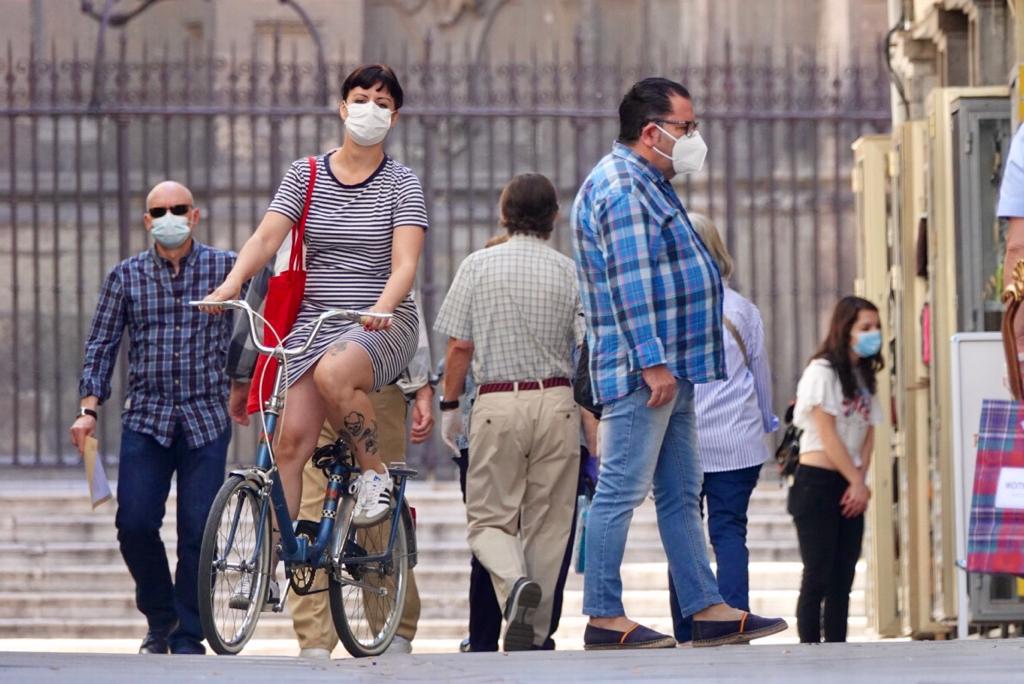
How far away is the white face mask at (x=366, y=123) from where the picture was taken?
7.17m

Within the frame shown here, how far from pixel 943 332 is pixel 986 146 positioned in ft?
2.62

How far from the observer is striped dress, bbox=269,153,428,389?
7145mm

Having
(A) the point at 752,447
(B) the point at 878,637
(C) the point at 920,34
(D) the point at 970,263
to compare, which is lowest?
(B) the point at 878,637

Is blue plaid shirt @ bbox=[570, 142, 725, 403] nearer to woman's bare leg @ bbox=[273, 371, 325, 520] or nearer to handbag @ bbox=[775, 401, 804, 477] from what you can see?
woman's bare leg @ bbox=[273, 371, 325, 520]

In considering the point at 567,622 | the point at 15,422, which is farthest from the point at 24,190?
the point at 567,622

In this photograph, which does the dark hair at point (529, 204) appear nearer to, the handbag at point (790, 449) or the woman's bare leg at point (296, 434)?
the woman's bare leg at point (296, 434)

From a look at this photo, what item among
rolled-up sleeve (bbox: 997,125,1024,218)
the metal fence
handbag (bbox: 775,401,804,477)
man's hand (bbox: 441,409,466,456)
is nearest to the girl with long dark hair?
handbag (bbox: 775,401,804,477)

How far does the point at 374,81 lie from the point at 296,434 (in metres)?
1.17

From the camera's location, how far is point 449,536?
43.9 feet

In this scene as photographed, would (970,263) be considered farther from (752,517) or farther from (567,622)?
(752,517)

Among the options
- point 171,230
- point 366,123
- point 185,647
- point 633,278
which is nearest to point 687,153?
point 633,278

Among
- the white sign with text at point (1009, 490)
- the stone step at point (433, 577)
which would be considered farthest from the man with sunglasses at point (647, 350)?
the stone step at point (433, 577)

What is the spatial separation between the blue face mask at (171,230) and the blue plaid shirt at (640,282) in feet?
6.40

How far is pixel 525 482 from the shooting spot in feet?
25.2
